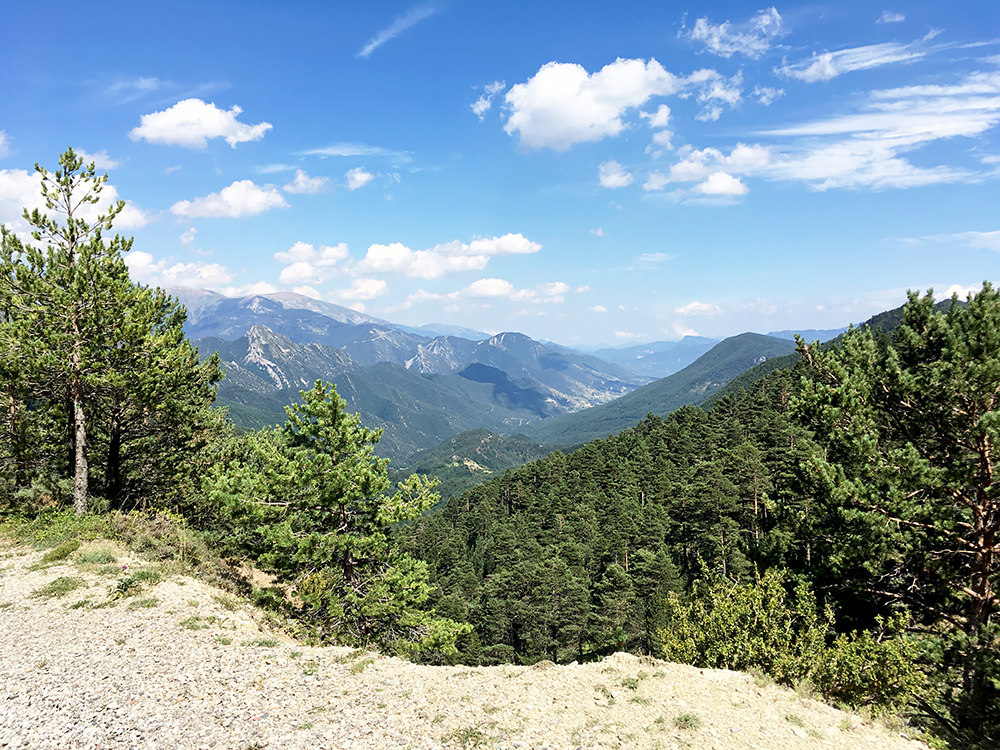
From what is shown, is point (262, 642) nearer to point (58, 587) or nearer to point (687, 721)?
point (58, 587)

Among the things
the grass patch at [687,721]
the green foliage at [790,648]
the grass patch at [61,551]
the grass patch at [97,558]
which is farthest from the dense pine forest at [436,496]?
the grass patch at [687,721]

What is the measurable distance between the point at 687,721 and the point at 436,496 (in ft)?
44.0

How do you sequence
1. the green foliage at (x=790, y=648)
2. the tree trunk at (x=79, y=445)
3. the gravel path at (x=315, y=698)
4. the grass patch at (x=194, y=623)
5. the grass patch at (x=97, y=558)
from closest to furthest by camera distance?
the gravel path at (x=315, y=698)
the green foliage at (x=790, y=648)
the grass patch at (x=194, y=623)
the grass patch at (x=97, y=558)
the tree trunk at (x=79, y=445)

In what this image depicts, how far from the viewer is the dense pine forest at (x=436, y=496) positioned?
13.0 m

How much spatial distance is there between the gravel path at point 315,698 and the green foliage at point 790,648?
44.2 inches

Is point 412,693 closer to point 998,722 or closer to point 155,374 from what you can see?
point 998,722

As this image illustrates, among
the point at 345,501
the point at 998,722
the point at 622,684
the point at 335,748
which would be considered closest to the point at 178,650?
the point at 335,748

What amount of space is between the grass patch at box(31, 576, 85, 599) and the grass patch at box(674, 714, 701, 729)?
1738cm

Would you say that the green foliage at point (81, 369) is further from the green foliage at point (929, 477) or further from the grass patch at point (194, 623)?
the green foliage at point (929, 477)

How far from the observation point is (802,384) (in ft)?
56.0

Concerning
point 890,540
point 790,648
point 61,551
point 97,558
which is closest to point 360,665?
point 97,558

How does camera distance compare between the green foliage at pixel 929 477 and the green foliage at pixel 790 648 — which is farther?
the green foliage at pixel 929 477

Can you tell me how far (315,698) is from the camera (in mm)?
10656

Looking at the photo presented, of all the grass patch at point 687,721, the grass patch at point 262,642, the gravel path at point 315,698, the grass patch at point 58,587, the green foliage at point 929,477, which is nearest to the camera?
the gravel path at point 315,698
